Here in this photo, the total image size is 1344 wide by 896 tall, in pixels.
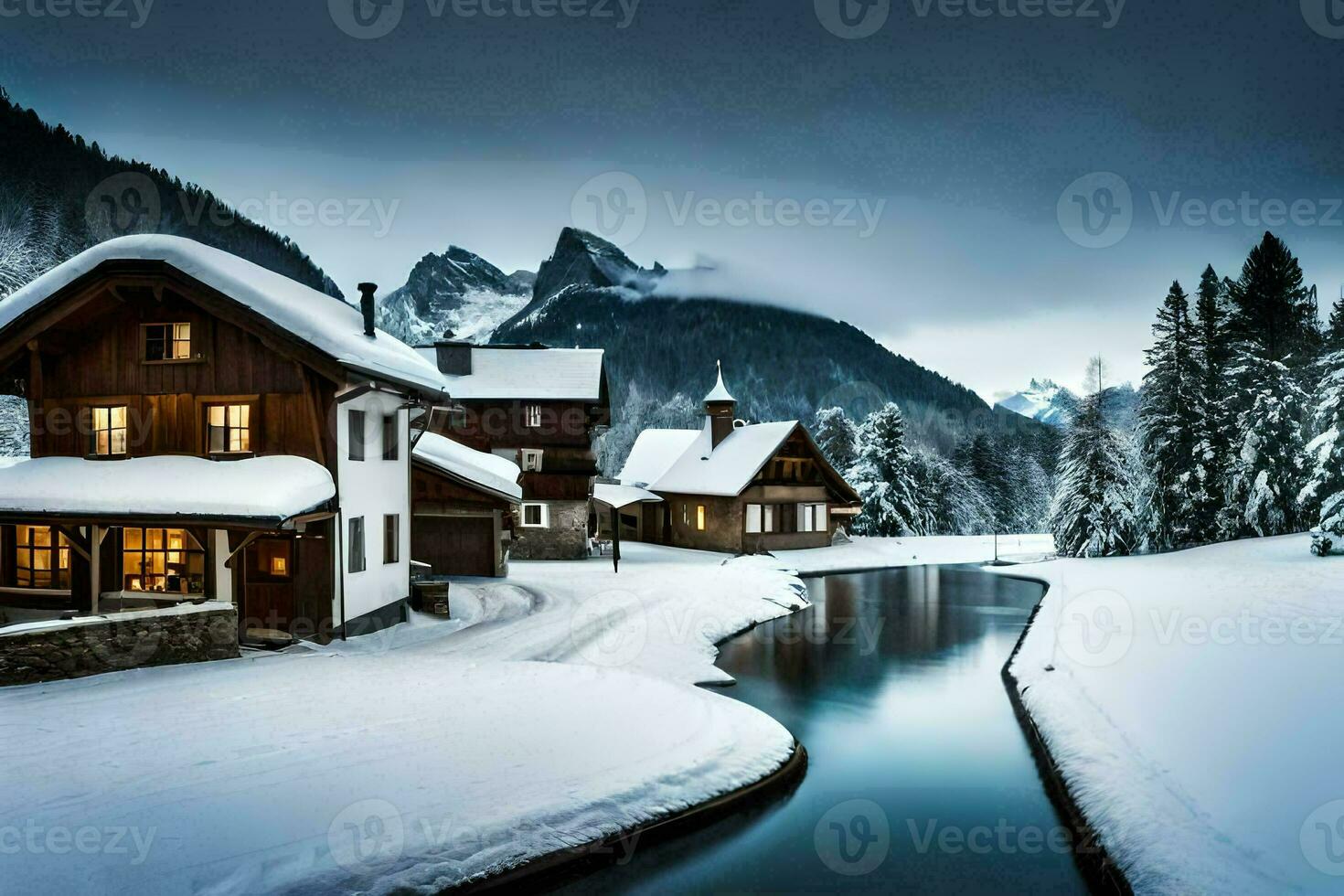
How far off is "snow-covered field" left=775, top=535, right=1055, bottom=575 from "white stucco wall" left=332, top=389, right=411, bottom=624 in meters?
21.9

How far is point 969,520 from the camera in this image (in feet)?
241

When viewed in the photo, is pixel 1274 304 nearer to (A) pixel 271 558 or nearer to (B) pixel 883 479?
(B) pixel 883 479

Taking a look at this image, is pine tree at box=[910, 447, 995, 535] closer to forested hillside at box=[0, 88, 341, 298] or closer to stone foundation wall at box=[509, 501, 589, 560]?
stone foundation wall at box=[509, 501, 589, 560]

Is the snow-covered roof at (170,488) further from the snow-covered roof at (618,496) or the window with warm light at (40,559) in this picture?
the snow-covered roof at (618,496)

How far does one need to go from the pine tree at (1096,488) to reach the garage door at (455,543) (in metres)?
31.6

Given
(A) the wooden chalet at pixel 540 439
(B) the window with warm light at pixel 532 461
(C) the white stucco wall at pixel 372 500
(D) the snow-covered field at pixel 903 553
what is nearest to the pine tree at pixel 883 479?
(D) the snow-covered field at pixel 903 553

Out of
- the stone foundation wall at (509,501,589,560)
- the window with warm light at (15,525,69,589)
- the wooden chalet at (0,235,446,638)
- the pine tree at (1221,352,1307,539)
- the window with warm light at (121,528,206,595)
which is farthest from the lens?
the stone foundation wall at (509,501,589,560)

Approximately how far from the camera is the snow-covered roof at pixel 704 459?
44688mm

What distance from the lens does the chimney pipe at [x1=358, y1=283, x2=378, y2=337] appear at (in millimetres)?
20406

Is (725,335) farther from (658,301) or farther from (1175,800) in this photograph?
(1175,800)

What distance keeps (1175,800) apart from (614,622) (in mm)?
14526

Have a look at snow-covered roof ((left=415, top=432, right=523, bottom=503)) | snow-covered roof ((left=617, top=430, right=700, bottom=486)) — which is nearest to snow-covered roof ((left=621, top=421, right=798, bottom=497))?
snow-covered roof ((left=617, top=430, right=700, bottom=486))

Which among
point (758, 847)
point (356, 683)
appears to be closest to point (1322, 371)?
point (758, 847)

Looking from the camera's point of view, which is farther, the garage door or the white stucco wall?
the garage door
